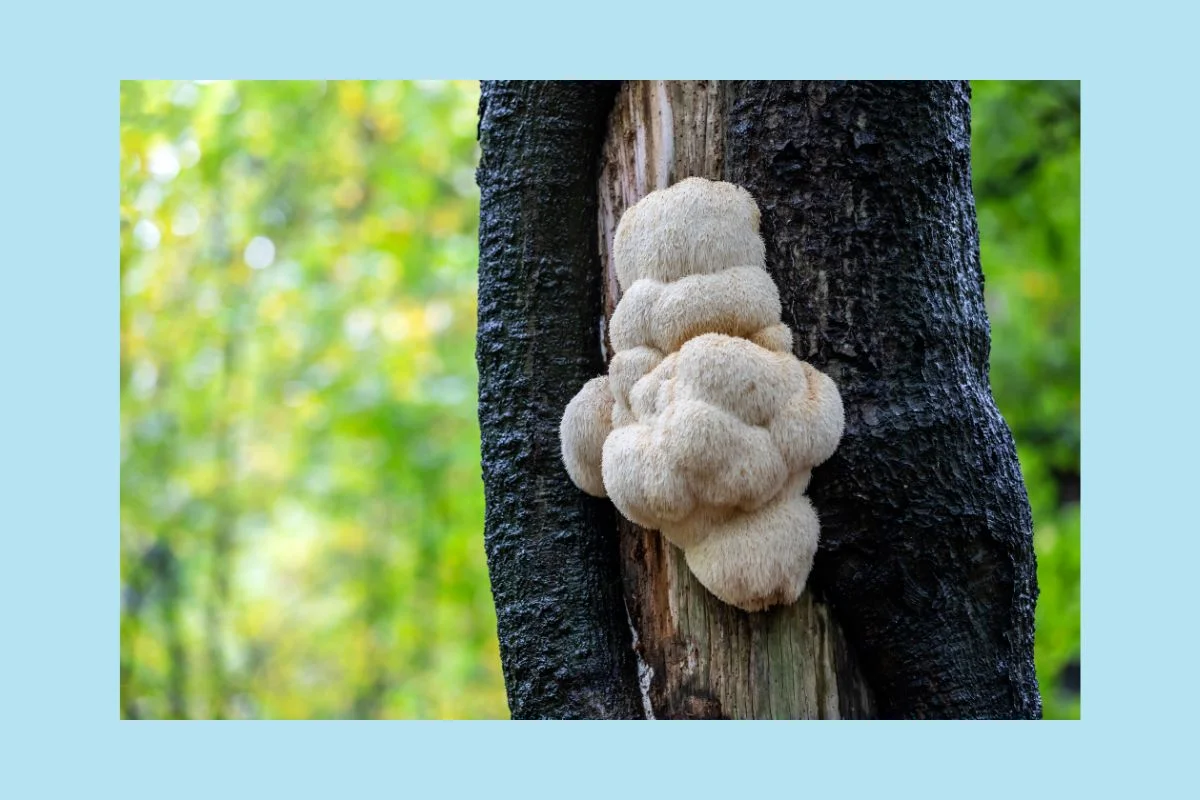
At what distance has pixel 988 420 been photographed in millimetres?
1637

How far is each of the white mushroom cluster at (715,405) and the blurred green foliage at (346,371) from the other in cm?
367

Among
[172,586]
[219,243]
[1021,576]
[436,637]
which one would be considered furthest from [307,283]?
[1021,576]

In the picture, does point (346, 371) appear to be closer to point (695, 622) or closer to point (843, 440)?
point (695, 622)

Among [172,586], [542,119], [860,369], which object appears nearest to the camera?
[860,369]

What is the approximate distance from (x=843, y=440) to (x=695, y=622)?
0.40 meters

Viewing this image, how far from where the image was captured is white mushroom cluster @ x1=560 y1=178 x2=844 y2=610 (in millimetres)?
1437

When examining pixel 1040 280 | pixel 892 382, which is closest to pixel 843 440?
pixel 892 382

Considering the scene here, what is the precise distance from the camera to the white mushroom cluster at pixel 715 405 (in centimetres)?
144

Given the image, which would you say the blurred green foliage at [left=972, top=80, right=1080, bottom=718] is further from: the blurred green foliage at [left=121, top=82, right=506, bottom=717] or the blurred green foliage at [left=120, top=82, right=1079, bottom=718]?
the blurred green foliage at [left=121, top=82, right=506, bottom=717]

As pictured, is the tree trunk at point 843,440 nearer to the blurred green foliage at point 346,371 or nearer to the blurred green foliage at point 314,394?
the blurred green foliage at point 346,371

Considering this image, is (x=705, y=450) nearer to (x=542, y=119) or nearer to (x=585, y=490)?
(x=585, y=490)

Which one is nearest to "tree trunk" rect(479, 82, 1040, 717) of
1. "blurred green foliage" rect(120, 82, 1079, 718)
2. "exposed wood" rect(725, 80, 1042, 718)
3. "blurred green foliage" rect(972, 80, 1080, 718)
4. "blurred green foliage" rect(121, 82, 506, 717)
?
"exposed wood" rect(725, 80, 1042, 718)

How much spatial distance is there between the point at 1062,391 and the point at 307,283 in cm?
483

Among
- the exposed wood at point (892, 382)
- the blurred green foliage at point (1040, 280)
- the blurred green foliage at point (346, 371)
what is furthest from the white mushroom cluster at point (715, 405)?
the blurred green foliage at point (346, 371)
